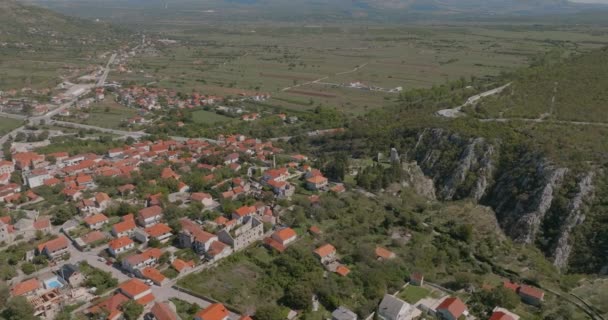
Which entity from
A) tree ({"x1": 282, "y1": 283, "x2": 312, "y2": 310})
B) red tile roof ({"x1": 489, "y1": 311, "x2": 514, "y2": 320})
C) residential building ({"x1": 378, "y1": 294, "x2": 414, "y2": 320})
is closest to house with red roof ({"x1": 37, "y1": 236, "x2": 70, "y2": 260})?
tree ({"x1": 282, "y1": 283, "x2": 312, "y2": 310})

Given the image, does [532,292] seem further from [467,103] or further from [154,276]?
[467,103]

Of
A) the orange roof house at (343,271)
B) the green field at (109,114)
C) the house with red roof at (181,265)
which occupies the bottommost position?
the green field at (109,114)

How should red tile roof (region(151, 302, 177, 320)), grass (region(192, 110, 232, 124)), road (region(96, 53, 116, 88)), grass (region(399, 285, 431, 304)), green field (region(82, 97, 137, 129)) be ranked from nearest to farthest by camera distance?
red tile roof (region(151, 302, 177, 320)) < grass (region(399, 285, 431, 304)) < green field (region(82, 97, 137, 129)) < grass (region(192, 110, 232, 124)) < road (region(96, 53, 116, 88))

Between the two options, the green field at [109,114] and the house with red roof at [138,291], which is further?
the green field at [109,114]

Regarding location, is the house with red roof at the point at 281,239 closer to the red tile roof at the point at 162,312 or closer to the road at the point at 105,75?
the red tile roof at the point at 162,312

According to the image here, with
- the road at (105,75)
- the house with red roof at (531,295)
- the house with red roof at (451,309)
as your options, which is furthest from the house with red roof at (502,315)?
the road at (105,75)

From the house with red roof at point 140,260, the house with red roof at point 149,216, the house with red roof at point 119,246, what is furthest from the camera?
the house with red roof at point 149,216

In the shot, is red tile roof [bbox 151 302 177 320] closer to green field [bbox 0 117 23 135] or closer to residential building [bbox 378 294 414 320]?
residential building [bbox 378 294 414 320]

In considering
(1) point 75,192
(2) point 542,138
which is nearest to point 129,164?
(1) point 75,192
